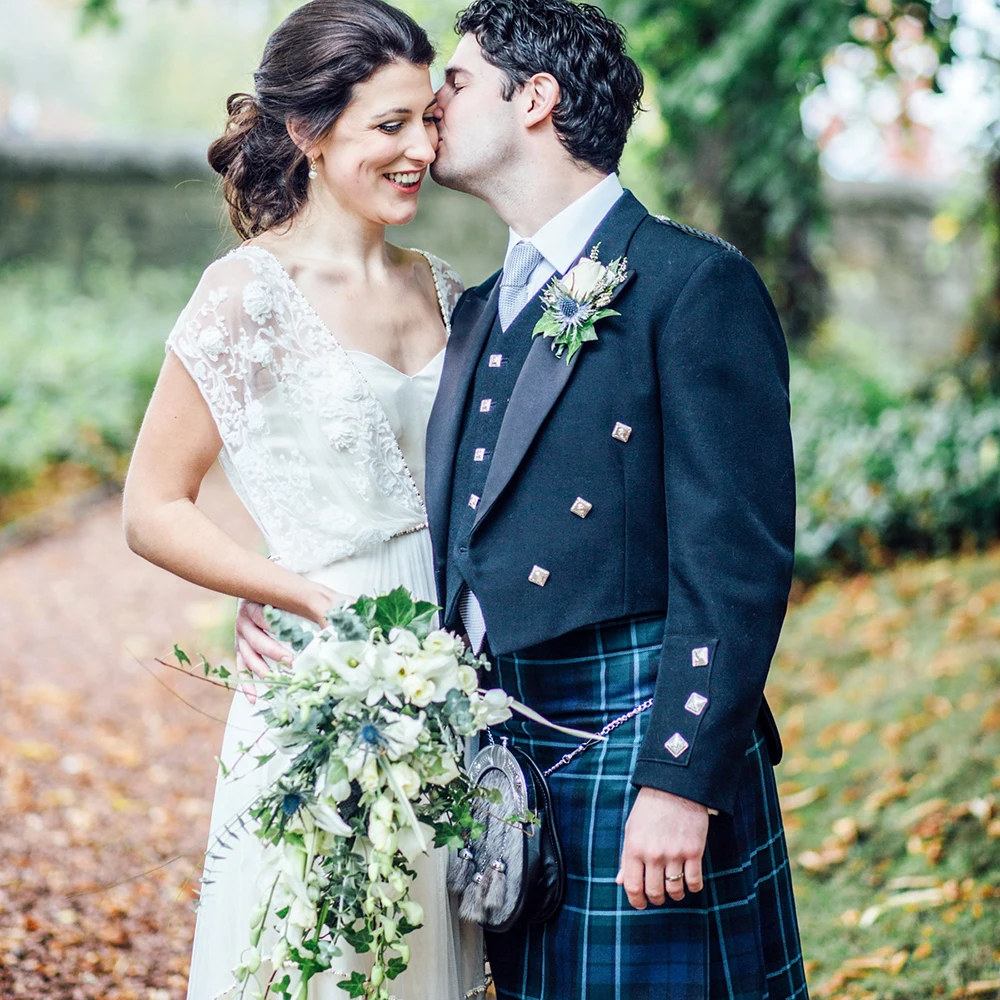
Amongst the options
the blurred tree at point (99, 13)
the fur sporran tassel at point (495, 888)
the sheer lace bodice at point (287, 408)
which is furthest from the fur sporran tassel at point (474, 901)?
the blurred tree at point (99, 13)

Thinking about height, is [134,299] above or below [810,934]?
above

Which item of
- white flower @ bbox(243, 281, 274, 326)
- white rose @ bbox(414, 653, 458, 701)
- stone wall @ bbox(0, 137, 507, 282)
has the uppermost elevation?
stone wall @ bbox(0, 137, 507, 282)

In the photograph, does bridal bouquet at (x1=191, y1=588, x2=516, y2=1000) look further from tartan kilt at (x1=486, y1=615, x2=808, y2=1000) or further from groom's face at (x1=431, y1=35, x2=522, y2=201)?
groom's face at (x1=431, y1=35, x2=522, y2=201)

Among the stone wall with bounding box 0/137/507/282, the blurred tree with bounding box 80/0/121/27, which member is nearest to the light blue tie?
the blurred tree with bounding box 80/0/121/27

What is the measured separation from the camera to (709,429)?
6.68 ft

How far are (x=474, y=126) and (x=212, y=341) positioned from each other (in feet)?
2.23

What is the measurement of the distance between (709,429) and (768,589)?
0.29m

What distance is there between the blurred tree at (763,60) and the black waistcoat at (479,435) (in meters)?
2.77

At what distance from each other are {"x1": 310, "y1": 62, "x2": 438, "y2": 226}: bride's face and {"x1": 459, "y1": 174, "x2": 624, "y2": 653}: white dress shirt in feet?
1.03

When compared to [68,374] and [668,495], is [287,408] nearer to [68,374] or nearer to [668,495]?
[668,495]

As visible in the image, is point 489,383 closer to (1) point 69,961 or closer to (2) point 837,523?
(1) point 69,961

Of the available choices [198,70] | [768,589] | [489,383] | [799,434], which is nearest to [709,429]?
[768,589]

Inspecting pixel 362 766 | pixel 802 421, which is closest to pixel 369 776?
pixel 362 766

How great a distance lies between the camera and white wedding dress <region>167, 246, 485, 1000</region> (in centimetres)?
234
